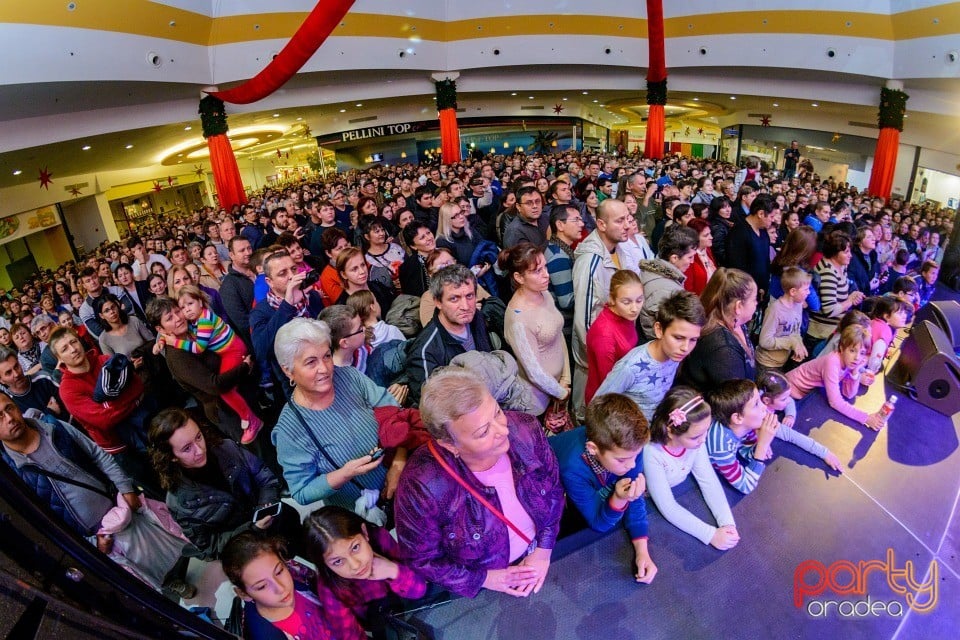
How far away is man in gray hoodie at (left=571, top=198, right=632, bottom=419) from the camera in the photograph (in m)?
2.44

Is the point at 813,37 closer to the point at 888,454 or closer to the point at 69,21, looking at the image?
the point at 888,454

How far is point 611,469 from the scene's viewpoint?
4.56 feet

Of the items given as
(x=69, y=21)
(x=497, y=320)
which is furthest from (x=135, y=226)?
(x=497, y=320)

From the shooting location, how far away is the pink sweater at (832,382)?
6.68 feet

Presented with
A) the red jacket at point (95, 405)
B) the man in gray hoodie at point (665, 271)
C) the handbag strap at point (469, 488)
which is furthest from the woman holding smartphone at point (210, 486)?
the man in gray hoodie at point (665, 271)

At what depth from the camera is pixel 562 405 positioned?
247 centimetres

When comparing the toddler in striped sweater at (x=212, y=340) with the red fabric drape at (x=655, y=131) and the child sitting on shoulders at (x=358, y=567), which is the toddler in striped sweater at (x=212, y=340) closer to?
the child sitting on shoulders at (x=358, y=567)

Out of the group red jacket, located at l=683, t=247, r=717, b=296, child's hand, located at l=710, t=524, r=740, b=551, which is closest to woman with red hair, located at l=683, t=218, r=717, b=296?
red jacket, located at l=683, t=247, r=717, b=296

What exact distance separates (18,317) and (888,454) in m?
7.65

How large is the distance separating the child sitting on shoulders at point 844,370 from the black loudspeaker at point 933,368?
0.89 ft

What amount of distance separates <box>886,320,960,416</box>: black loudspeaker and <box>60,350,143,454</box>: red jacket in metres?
3.44

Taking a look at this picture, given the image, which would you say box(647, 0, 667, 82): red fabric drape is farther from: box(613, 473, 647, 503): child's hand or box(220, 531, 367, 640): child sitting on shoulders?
box(220, 531, 367, 640): child sitting on shoulders

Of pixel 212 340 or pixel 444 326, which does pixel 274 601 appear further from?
pixel 212 340

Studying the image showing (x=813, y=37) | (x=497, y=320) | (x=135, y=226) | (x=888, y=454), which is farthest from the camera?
(x=135, y=226)
